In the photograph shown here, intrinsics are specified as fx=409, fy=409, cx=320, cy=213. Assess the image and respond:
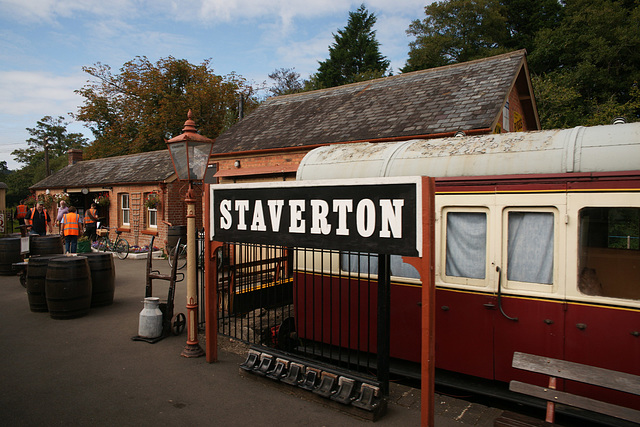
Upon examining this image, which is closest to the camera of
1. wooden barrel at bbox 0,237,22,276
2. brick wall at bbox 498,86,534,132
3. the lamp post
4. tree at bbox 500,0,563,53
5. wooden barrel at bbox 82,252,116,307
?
the lamp post

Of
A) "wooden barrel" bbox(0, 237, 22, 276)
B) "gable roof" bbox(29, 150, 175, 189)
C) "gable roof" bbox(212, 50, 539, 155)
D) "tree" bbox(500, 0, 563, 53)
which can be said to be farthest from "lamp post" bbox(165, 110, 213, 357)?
"tree" bbox(500, 0, 563, 53)

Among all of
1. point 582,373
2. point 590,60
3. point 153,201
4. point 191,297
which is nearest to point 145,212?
point 153,201

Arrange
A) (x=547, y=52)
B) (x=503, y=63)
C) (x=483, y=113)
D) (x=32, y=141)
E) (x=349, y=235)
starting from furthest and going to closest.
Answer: (x=32, y=141), (x=547, y=52), (x=503, y=63), (x=483, y=113), (x=349, y=235)

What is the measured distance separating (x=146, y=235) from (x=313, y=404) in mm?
14936

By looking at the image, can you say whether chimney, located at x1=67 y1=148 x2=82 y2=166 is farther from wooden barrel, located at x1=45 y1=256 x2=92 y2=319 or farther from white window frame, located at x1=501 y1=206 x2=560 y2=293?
white window frame, located at x1=501 y1=206 x2=560 y2=293

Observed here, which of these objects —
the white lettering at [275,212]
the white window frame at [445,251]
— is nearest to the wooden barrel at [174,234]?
the white lettering at [275,212]

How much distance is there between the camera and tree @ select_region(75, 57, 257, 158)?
2977 centimetres

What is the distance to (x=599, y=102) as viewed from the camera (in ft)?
84.7

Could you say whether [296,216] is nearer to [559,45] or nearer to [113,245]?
[113,245]

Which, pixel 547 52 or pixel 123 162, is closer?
pixel 123 162

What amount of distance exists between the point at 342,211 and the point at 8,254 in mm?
12086

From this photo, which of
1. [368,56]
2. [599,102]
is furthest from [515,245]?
[368,56]

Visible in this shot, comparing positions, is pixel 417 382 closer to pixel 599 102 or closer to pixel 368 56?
pixel 599 102

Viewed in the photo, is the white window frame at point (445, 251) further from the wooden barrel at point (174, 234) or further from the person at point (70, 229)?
the wooden barrel at point (174, 234)
